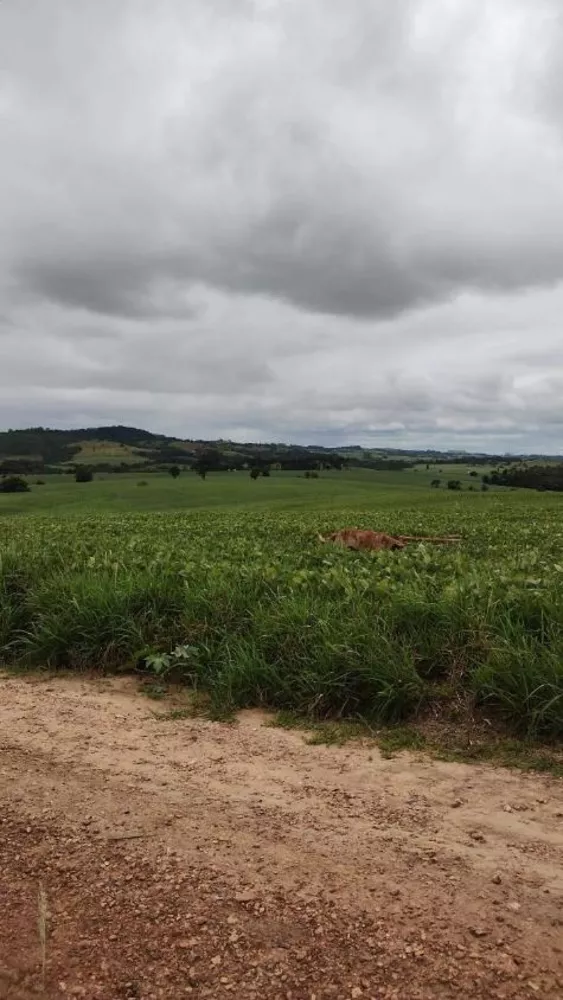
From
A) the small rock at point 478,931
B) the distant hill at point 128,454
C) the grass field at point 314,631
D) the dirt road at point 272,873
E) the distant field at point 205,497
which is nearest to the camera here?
the dirt road at point 272,873

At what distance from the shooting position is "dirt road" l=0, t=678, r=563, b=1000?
9.00 feet

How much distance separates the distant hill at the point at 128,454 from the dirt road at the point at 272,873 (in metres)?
119

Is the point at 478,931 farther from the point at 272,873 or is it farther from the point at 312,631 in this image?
the point at 312,631

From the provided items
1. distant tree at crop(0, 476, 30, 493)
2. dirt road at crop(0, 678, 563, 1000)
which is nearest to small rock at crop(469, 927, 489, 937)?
dirt road at crop(0, 678, 563, 1000)

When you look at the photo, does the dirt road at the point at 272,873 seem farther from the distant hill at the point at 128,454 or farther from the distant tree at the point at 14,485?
the distant hill at the point at 128,454

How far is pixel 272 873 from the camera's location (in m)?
3.37

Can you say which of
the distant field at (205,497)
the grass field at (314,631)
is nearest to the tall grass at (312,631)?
the grass field at (314,631)

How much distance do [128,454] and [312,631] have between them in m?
151

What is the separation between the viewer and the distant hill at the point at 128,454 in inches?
5187

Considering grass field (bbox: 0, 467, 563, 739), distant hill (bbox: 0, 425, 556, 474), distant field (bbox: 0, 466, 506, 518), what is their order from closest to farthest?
grass field (bbox: 0, 467, 563, 739) → distant field (bbox: 0, 466, 506, 518) → distant hill (bbox: 0, 425, 556, 474)

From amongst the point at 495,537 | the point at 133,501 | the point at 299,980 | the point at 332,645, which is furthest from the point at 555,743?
the point at 133,501

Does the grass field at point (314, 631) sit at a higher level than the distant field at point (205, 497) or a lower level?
higher

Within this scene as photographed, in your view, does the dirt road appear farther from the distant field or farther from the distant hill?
the distant hill

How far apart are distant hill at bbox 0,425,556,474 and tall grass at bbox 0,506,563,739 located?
380 ft
